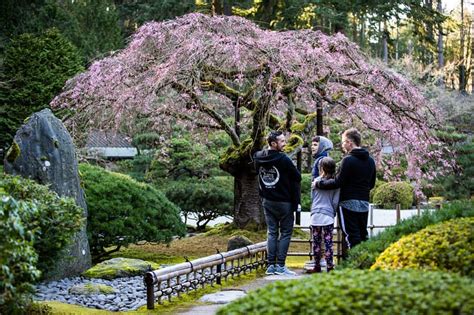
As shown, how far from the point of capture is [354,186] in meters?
7.75

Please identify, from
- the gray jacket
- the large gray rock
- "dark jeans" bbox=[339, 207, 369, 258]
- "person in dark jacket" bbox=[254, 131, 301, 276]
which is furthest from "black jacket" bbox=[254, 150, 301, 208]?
the large gray rock

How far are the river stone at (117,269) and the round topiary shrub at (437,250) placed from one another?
4.46m

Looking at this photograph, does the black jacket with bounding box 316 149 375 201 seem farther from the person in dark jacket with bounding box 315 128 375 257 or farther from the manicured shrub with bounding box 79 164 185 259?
the manicured shrub with bounding box 79 164 185 259

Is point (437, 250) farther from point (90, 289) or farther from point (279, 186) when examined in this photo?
point (90, 289)

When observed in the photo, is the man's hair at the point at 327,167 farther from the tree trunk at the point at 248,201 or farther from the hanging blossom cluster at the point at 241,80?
the tree trunk at the point at 248,201

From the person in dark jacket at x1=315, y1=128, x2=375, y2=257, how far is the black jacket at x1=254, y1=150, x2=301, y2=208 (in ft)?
1.60

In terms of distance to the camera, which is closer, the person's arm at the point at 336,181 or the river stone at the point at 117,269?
the person's arm at the point at 336,181

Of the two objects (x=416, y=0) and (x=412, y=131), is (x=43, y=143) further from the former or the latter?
(x=416, y=0)

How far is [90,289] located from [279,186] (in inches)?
92.6

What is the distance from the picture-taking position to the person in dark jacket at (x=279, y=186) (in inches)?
320

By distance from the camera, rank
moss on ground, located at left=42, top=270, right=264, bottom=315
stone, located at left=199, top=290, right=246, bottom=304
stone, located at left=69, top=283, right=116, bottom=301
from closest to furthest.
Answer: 1. moss on ground, located at left=42, top=270, right=264, bottom=315
2. stone, located at left=199, top=290, right=246, bottom=304
3. stone, located at left=69, top=283, right=116, bottom=301

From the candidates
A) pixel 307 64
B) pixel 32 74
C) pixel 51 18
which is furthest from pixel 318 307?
pixel 51 18

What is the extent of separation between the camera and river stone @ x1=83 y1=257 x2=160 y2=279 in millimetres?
8680

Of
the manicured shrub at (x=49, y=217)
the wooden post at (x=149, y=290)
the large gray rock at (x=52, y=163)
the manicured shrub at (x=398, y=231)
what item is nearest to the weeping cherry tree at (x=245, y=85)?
the large gray rock at (x=52, y=163)
